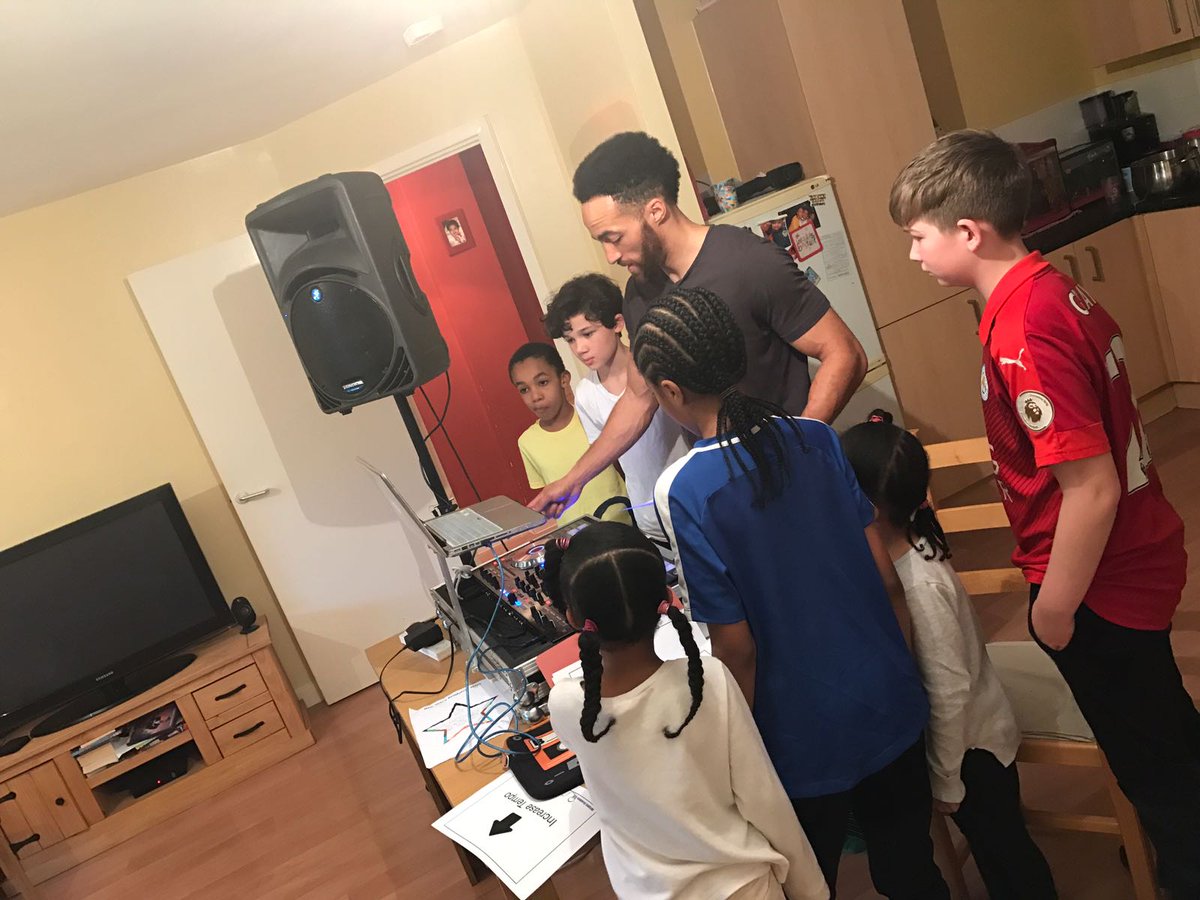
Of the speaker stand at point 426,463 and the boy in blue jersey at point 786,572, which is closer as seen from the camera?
the boy in blue jersey at point 786,572

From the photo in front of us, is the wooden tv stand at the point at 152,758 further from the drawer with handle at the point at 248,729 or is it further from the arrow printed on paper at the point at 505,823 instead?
the arrow printed on paper at the point at 505,823

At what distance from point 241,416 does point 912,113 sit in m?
2.85

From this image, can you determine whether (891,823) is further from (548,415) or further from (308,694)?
(308,694)

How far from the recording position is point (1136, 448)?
49.8 inches

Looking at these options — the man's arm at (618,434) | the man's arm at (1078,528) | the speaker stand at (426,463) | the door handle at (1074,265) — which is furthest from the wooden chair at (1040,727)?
the door handle at (1074,265)

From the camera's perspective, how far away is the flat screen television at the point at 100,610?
11.4 feet

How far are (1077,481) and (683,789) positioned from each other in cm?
64

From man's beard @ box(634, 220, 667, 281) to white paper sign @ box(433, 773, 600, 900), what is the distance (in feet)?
3.31

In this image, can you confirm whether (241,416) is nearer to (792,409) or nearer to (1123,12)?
(792,409)

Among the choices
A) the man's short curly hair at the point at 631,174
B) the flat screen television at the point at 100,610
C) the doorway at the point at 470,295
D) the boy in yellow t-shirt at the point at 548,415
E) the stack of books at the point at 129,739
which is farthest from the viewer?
the doorway at the point at 470,295

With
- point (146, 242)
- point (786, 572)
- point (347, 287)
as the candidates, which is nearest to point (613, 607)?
point (786, 572)

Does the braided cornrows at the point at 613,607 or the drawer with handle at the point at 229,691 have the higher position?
the braided cornrows at the point at 613,607

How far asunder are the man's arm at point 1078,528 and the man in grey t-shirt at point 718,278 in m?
0.48

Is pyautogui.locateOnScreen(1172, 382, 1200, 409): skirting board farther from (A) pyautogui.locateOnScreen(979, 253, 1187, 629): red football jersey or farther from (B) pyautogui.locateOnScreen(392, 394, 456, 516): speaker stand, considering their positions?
(B) pyautogui.locateOnScreen(392, 394, 456, 516): speaker stand
